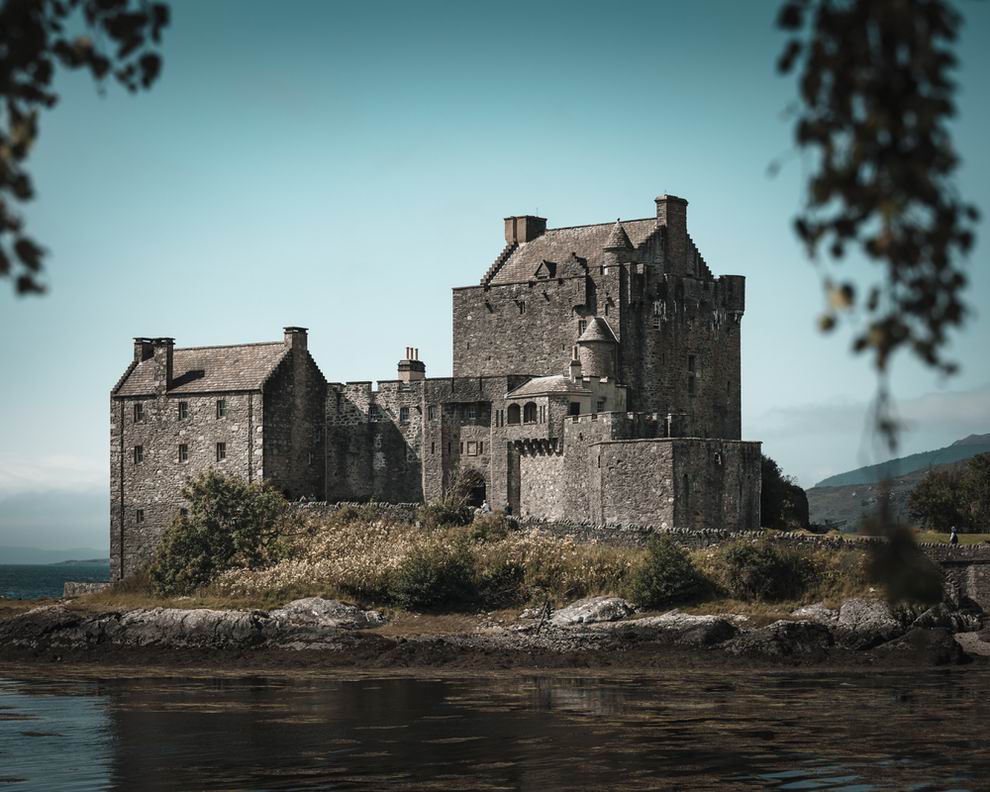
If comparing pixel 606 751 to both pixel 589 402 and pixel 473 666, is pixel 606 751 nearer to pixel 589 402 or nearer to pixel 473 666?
pixel 473 666

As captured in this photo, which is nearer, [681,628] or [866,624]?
[866,624]

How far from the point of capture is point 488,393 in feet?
223

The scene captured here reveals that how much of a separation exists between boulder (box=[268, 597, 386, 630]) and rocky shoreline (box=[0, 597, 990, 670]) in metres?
0.05

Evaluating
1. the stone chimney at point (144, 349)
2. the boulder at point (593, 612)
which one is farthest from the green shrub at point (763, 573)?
the stone chimney at point (144, 349)

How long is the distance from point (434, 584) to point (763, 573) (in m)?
11.5

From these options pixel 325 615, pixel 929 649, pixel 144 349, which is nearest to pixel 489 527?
pixel 325 615

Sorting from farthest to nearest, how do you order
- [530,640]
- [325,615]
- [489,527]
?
[489,527] < [325,615] < [530,640]

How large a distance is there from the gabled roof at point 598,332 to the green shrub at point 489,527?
31.4 feet

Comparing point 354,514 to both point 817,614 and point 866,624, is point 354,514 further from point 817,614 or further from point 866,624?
point 866,624

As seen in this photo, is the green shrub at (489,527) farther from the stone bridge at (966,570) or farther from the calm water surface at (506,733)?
the stone bridge at (966,570)

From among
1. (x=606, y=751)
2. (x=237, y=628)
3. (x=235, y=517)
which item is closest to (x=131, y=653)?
(x=237, y=628)

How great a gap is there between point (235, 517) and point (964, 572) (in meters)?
27.7

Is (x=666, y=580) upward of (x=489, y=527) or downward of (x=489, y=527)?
downward

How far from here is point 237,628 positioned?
54.0 m
